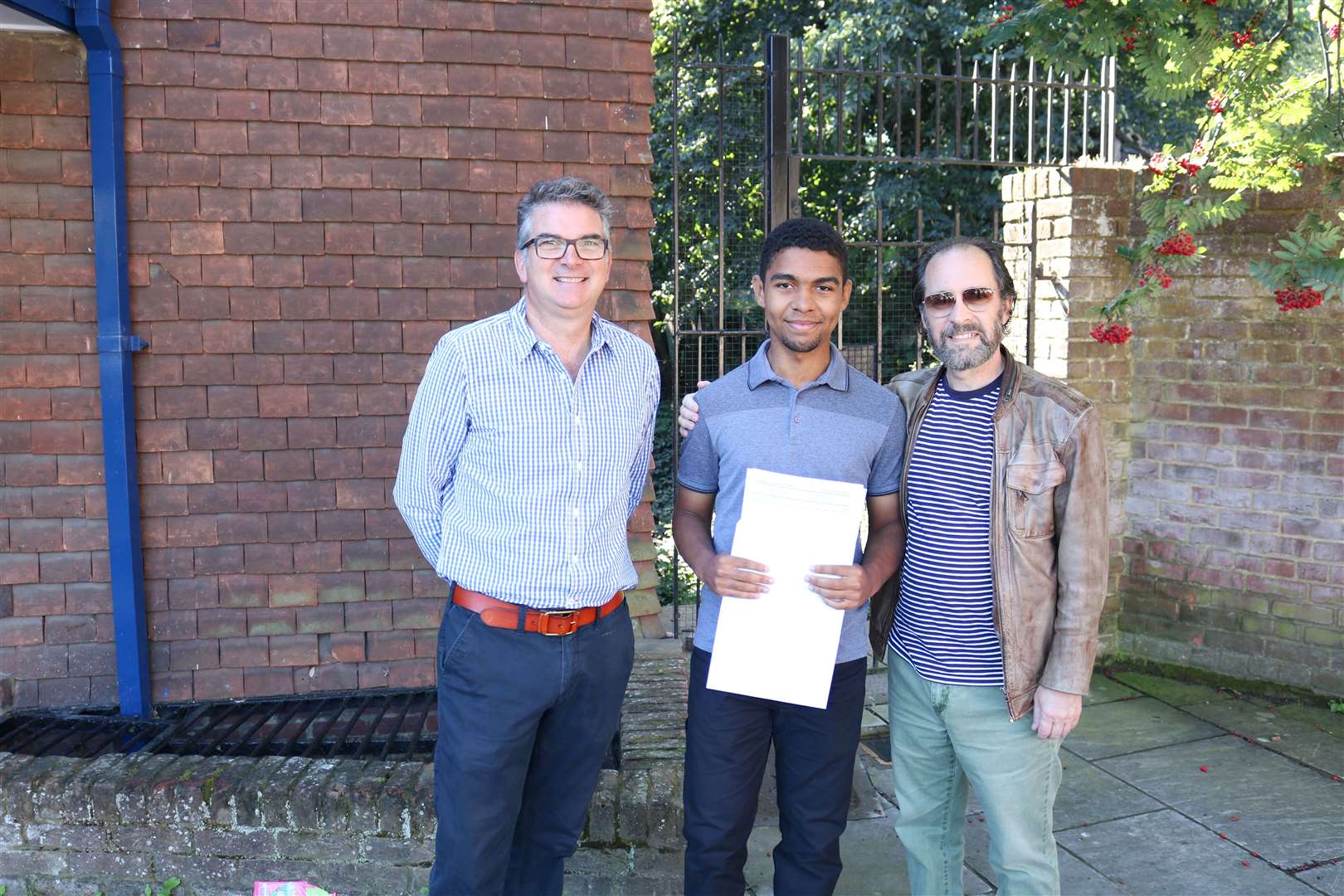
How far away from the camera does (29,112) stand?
3.80 metres

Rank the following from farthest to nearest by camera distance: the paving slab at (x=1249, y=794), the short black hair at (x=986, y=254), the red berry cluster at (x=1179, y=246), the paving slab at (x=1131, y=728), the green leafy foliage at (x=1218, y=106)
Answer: the red berry cluster at (x=1179, y=246) → the paving slab at (x=1131, y=728) → the green leafy foliage at (x=1218, y=106) → the paving slab at (x=1249, y=794) → the short black hair at (x=986, y=254)

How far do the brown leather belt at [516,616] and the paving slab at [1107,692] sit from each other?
3316mm

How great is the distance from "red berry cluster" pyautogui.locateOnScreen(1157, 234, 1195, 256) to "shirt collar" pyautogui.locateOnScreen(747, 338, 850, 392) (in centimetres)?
297

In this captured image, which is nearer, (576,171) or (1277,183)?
(576,171)

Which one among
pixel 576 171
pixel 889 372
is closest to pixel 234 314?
pixel 576 171

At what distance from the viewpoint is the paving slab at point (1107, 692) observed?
508 centimetres

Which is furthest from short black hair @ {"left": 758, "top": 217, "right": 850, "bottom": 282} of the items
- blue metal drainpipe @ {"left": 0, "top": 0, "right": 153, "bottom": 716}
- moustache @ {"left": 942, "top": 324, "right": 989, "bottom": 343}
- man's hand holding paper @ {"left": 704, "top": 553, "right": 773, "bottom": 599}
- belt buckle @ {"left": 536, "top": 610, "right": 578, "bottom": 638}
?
blue metal drainpipe @ {"left": 0, "top": 0, "right": 153, "bottom": 716}

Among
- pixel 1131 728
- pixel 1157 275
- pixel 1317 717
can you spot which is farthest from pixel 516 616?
pixel 1317 717

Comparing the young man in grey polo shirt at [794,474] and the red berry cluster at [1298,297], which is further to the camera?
the red berry cluster at [1298,297]

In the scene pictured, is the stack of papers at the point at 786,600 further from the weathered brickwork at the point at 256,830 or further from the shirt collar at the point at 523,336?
the weathered brickwork at the point at 256,830

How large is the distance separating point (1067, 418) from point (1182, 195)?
3.30 m

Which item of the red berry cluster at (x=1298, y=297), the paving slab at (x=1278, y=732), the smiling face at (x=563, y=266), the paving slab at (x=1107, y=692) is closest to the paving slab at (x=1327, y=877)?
the paving slab at (x=1278, y=732)

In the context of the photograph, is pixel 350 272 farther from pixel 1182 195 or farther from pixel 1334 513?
pixel 1334 513

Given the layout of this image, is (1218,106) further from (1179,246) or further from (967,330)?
(967,330)
